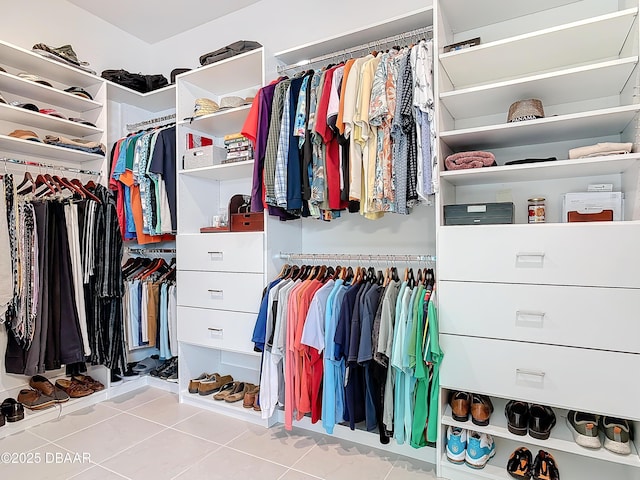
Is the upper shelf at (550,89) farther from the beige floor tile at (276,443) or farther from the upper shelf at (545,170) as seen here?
the beige floor tile at (276,443)

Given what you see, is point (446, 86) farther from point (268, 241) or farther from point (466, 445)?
point (466, 445)

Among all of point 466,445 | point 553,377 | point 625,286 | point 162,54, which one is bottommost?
point 466,445

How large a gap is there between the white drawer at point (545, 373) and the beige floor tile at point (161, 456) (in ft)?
4.04

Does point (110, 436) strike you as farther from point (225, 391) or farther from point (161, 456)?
point (225, 391)

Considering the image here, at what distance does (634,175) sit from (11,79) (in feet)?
10.9

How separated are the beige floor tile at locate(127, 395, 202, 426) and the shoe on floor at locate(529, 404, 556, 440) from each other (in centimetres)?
196

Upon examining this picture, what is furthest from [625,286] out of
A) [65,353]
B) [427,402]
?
[65,353]

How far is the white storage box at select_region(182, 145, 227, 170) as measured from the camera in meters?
2.62

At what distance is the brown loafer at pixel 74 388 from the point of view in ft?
8.48

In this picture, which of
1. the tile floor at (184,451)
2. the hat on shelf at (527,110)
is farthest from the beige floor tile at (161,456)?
the hat on shelf at (527,110)

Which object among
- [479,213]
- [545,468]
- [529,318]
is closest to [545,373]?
[529,318]

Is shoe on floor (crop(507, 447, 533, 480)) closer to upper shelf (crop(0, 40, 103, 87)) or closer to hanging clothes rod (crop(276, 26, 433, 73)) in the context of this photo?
hanging clothes rod (crop(276, 26, 433, 73))

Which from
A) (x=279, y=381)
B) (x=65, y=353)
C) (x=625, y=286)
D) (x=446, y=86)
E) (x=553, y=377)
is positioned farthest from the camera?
(x=65, y=353)

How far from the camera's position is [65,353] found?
2395 millimetres
